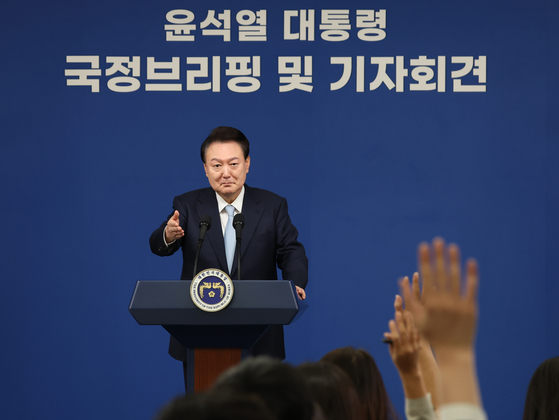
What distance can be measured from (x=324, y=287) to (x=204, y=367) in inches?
76.1

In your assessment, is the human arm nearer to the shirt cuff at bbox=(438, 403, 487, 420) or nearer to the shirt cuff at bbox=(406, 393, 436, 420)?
the shirt cuff at bbox=(406, 393, 436, 420)

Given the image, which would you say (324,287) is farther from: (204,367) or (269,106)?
(204,367)

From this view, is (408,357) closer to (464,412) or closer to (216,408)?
(464,412)

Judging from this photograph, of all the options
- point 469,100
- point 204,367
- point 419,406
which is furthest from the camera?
point 469,100

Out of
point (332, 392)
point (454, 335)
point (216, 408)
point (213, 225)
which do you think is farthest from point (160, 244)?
point (216, 408)

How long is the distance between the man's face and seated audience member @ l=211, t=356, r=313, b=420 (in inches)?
62.6

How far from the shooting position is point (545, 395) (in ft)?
3.99

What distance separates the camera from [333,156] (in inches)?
137

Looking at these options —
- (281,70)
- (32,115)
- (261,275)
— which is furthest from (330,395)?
(32,115)

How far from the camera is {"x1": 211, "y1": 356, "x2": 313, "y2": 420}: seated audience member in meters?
0.66

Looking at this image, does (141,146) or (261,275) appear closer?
(261,275)

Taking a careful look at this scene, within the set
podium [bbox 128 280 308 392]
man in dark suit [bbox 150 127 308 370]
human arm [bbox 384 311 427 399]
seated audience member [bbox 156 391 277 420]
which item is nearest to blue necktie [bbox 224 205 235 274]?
man in dark suit [bbox 150 127 308 370]

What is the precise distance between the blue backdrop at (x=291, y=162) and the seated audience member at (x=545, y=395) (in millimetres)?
2232

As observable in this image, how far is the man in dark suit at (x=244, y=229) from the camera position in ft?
7.27
